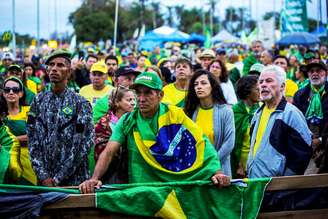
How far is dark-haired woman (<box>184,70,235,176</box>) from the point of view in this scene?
244 inches

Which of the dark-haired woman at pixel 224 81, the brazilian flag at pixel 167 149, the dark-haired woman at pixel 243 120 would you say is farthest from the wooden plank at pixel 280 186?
the dark-haired woman at pixel 224 81

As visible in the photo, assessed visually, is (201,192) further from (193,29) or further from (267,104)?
(193,29)

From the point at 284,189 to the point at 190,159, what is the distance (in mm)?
775

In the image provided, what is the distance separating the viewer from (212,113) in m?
6.33

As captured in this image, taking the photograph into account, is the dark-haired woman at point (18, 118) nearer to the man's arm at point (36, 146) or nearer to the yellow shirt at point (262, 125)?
the man's arm at point (36, 146)

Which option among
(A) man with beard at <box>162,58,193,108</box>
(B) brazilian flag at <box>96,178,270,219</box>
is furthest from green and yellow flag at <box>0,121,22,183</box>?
(A) man with beard at <box>162,58,193,108</box>

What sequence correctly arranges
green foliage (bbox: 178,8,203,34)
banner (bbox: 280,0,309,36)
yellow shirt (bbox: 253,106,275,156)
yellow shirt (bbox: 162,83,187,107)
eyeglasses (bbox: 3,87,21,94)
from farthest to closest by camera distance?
1. green foliage (bbox: 178,8,203,34)
2. banner (bbox: 280,0,309,36)
3. yellow shirt (bbox: 162,83,187,107)
4. eyeglasses (bbox: 3,87,21,94)
5. yellow shirt (bbox: 253,106,275,156)

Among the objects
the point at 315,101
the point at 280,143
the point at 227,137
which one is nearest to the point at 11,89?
A: the point at 227,137

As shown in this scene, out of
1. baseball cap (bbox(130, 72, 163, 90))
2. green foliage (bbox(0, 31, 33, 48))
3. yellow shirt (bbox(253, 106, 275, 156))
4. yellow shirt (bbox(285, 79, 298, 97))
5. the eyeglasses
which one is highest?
green foliage (bbox(0, 31, 33, 48))

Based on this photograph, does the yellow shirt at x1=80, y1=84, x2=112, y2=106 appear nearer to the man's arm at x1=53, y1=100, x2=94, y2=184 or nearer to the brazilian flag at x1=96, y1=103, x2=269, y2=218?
the man's arm at x1=53, y1=100, x2=94, y2=184

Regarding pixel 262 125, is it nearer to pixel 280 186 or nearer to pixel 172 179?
pixel 280 186

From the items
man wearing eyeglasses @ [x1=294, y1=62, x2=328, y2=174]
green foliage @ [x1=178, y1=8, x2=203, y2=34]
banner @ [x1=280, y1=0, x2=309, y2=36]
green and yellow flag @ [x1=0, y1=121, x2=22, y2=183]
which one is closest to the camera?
green and yellow flag @ [x1=0, y1=121, x2=22, y2=183]

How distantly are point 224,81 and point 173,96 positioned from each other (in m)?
1.02

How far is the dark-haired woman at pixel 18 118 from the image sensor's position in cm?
637
